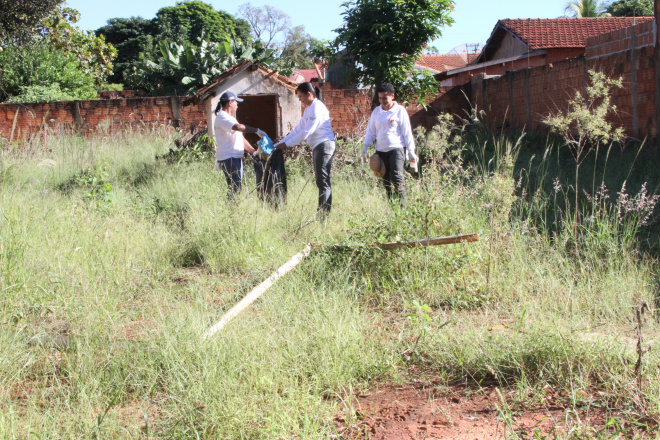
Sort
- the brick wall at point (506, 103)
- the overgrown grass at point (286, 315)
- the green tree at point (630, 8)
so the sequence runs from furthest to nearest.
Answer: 1. the green tree at point (630, 8)
2. the brick wall at point (506, 103)
3. the overgrown grass at point (286, 315)

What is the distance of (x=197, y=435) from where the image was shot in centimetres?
229

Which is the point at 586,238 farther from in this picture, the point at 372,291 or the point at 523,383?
the point at 523,383

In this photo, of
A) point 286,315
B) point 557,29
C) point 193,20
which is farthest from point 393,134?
point 193,20

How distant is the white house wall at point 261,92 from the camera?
37.3 feet

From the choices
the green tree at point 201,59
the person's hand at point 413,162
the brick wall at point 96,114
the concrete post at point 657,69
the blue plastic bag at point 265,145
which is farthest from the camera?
the green tree at point 201,59

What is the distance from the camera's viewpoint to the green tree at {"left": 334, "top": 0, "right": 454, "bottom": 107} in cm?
1358

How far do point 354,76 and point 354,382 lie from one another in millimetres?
12730

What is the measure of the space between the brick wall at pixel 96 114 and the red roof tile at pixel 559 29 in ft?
52.6

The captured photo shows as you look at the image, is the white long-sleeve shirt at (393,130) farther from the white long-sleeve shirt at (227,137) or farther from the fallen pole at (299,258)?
the fallen pole at (299,258)

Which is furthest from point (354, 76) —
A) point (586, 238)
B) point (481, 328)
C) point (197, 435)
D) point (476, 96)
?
Answer: point (197, 435)

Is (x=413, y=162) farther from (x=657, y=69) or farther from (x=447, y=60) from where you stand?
(x=447, y=60)

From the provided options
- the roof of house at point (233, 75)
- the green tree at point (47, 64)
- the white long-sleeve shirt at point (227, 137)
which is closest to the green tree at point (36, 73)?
the green tree at point (47, 64)

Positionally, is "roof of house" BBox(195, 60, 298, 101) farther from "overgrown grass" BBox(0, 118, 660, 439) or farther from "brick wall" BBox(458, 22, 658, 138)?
"overgrown grass" BBox(0, 118, 660, 439)

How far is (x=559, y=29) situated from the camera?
25234 mm
